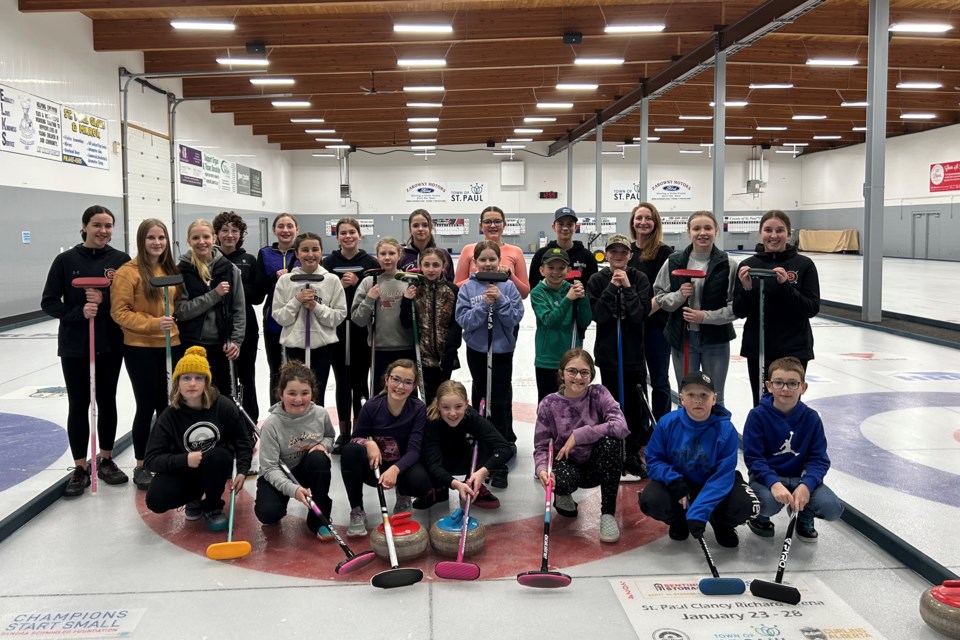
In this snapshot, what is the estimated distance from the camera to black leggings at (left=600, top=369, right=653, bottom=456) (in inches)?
167

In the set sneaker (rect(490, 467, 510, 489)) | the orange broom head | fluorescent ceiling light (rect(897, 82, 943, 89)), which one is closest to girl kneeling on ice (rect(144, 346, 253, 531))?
the orange broom head

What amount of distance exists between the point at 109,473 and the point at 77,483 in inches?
7.8

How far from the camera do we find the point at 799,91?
1962 centimetres

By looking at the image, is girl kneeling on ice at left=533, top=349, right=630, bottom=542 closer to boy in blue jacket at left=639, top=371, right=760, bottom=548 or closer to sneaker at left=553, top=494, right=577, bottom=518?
sneaker at left=553, top=494, right=577, bottom=518

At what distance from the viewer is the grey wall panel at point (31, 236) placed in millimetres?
10547

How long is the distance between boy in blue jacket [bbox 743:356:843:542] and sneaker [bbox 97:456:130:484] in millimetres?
3375

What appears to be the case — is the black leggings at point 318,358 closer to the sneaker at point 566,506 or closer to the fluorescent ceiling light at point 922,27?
the sneaker at point 566,506

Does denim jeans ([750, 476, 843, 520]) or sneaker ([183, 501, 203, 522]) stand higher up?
denim jeans ([750, 476, 843, 520])

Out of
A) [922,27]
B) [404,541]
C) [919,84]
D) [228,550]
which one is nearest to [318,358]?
[228,550]

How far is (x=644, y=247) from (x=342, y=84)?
1424 cm

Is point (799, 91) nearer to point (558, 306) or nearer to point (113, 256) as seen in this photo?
point (558, 306)

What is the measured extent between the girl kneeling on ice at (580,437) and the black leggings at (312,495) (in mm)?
1043

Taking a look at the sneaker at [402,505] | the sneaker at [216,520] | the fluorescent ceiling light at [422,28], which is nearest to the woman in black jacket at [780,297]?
the sneaker at [402,505]

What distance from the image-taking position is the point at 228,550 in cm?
307
